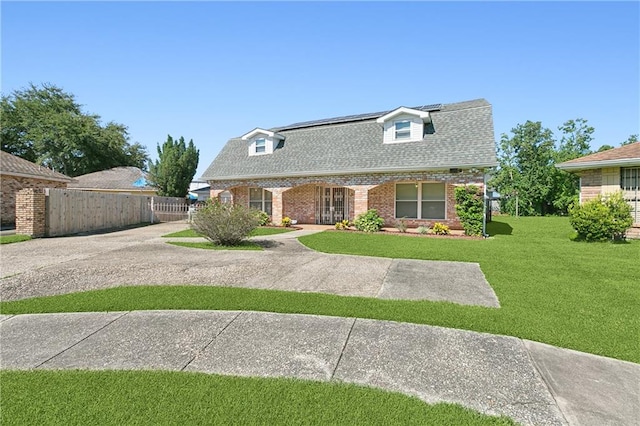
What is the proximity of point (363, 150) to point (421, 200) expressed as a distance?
4112 millimetres

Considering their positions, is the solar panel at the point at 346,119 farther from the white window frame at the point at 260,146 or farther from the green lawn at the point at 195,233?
the green lawn at the point at 195,233

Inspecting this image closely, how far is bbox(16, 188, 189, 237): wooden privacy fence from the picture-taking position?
38.0 ft

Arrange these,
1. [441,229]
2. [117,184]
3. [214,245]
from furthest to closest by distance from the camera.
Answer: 1. [117,184]
2. [441,229]
3. [214,245]

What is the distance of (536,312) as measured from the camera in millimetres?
4387

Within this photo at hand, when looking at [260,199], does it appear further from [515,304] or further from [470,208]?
[515,304]

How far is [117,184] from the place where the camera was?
2719cm

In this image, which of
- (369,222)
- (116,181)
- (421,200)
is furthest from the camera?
(116,181)

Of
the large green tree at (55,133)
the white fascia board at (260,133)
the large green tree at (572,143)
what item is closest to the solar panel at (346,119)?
the white fascia board at (260,133)

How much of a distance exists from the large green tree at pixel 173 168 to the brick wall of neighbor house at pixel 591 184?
1003 inches

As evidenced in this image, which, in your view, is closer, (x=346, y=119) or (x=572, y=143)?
(x=346, y=119)

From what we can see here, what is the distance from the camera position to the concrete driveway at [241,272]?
18.0 ft

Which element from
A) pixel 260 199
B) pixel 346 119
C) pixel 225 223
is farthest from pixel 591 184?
pixel 260 199

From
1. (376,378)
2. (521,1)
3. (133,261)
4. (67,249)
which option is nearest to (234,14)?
(133,261)

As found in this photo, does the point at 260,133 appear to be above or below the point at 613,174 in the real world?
above
